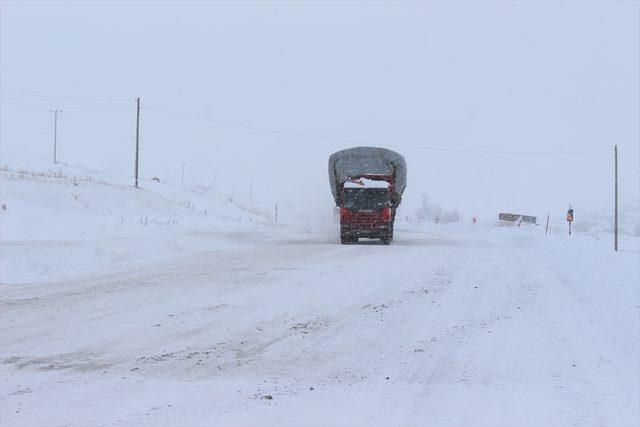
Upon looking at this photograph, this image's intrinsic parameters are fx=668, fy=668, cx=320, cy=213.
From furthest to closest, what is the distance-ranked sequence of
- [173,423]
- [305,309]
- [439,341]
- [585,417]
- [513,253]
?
[513,253], [305,309], [439,341], [585,417], [173,423]

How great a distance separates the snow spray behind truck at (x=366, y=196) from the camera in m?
27.0

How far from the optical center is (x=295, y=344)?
8.41 metres

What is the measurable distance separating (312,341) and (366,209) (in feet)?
61.2

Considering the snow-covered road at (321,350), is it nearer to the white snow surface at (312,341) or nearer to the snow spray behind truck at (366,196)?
the white snow surface at (312,341)

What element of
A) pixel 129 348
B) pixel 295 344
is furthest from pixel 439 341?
pixel 129 348

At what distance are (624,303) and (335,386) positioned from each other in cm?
Answer: 696

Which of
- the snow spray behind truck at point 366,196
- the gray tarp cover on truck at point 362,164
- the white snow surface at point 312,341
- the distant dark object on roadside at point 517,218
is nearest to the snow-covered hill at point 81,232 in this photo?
the white snow surface at point 312,341

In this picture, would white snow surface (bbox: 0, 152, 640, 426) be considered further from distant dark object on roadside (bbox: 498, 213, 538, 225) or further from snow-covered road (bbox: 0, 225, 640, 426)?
distant dark object on roadside (bbox: 498, 213, 538, 225)

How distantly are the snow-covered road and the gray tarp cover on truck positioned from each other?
43.9 ft

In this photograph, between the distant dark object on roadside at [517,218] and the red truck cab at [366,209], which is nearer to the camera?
the red truck cab at [366,209]

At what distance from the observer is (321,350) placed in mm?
8133

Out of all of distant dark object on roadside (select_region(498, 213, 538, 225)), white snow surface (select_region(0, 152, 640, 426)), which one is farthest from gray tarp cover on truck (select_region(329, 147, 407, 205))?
distant dark object on roadside (select_region(498, 213, 538, 225))

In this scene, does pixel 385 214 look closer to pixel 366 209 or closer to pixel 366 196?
pixel 366 209

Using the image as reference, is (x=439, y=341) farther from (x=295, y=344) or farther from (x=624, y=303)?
(x=624, y=303)
